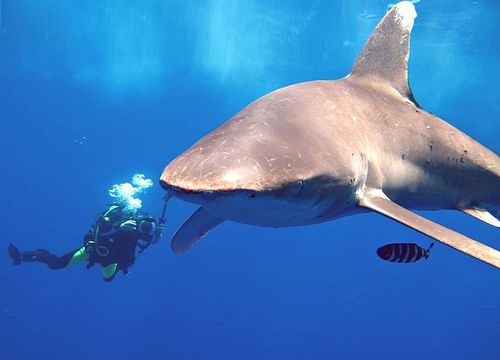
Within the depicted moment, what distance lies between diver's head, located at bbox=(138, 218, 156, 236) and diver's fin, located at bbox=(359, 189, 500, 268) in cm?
825

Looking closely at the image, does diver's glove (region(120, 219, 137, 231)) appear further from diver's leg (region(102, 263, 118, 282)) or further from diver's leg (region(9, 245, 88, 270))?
diver's leg (region(9, 245, 88, 270))

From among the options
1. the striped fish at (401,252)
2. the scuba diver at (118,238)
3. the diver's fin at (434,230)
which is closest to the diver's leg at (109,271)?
the scuba diver at (118,238)

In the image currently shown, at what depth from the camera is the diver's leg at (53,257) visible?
40.8 ft

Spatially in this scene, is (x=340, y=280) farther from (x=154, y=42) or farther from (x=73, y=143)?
(x=154, y=42)

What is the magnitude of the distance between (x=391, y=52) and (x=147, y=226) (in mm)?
7800

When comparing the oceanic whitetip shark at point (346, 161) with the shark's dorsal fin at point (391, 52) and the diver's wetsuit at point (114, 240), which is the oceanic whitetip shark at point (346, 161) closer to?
the shark's dorsal fin at point (391, 52)

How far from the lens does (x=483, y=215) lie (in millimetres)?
4730

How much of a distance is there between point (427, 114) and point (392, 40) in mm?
974

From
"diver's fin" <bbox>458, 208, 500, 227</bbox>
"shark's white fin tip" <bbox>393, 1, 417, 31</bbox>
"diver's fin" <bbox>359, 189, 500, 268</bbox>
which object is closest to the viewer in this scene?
"diver's fin" <bbox>359, 189, 500, 268</bbox>

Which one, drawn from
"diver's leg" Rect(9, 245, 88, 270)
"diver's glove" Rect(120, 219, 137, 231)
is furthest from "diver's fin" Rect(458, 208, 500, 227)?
"diver's leg" Rect(9, 245, 88, 270)

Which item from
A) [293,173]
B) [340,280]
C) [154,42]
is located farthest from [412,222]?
[340,280]

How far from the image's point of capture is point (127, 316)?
8288 cm

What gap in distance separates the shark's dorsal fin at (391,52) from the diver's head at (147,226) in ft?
24.4

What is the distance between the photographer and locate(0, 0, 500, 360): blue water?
1112 inches
